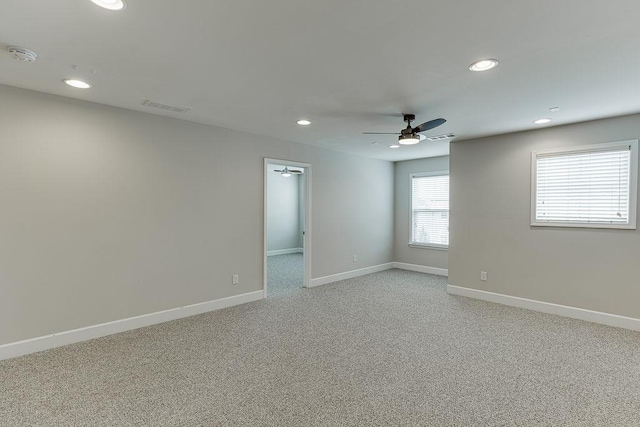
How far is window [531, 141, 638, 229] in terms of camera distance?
3818mm

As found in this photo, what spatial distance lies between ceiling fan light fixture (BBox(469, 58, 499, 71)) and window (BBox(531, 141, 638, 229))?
101 inches

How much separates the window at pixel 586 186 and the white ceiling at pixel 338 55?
0.54m

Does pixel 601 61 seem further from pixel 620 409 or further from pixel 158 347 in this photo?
pixel 158 347

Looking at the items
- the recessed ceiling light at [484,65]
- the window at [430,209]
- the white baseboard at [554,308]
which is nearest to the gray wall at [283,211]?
the window at [430,209]

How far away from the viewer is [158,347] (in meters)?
3.24

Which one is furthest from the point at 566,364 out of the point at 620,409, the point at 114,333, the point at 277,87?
the point at 114,333

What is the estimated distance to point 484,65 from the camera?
2.48 meters

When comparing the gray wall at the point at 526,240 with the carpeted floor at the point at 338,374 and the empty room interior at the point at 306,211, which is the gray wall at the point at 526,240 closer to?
the empty room interior at the point at 306,211

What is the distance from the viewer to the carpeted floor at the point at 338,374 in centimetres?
220

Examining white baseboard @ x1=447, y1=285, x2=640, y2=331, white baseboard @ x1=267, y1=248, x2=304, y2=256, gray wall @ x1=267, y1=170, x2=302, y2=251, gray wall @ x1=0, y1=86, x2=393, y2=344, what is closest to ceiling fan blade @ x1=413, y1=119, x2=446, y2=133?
gray wall @ x1=0, y1=86, x2=393, y2=344

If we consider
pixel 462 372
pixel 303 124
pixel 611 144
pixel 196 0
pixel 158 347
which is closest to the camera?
pixel 196 0

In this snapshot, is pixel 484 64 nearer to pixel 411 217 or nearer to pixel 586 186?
pixel 586 186

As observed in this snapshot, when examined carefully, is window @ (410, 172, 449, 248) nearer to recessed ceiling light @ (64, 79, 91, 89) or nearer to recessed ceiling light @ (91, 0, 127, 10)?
recessed ceiling light @ (64, 79, 91, 89)

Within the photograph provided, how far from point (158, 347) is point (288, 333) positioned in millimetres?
A: 1324
